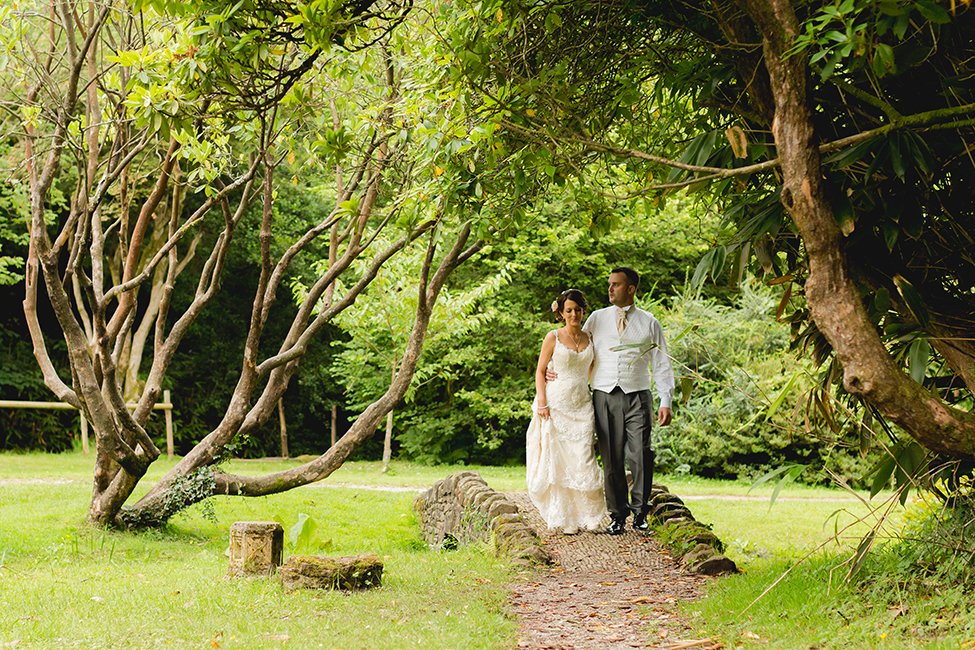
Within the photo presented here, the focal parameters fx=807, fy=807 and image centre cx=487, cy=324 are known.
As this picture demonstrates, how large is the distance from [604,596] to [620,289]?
2.53 meters

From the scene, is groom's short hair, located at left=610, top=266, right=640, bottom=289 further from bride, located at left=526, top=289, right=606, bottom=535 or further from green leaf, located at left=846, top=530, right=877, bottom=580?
green leaf, located at left=846, top=530, right=877, bottom=580

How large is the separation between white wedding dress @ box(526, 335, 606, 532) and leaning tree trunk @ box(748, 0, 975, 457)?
152 inches

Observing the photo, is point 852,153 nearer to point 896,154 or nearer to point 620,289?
point 896,154

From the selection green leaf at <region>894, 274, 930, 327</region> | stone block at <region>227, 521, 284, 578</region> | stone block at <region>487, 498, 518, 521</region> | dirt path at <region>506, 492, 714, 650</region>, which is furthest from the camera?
stone block at <region>487, 498, 518, 521</region>

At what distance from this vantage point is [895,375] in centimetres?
301

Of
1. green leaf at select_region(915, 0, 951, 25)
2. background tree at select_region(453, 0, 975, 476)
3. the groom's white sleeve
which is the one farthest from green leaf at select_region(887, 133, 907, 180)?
the groom's white sleeve

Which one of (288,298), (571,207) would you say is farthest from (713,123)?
(288,298)

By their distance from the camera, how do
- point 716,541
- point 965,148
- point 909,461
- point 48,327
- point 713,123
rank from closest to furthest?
point 965,148 < point 909,461 < point 713,123 < point 716,541 < point 48,327

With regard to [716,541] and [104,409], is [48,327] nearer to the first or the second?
[104,409]

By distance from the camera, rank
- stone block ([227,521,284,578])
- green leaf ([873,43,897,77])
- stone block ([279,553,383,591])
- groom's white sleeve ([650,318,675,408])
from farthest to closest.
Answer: groom's white sleeve ([650,318,675,408]) < stone block ([227,521,284,578]) < stone block ([279,553,383,591]) < green leaf ([873,43,897,77])

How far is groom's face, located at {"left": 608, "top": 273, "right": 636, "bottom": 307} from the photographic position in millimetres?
6586

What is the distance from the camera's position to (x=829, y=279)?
311 centimetres

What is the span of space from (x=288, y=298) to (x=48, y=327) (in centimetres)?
634

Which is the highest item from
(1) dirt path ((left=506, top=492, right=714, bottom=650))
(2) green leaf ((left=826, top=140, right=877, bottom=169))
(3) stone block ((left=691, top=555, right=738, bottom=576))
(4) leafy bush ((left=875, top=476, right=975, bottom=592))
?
(2) green leaf ((left=826, top=140, right=877, bottom=169))
